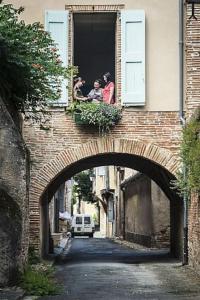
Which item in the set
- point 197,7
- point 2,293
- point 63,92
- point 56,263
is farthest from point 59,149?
point 2,293

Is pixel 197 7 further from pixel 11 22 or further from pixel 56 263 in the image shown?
pixel 56 263

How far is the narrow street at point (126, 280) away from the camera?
11750 millimetres

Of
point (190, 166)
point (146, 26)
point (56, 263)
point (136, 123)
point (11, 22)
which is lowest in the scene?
point (56, 263)

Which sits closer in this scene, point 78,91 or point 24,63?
point 24,63

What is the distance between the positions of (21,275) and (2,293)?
1090 millimetres

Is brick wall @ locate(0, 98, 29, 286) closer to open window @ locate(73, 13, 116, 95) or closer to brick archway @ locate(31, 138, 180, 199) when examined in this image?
brick archway @ locate(31, 138, 180, 199)

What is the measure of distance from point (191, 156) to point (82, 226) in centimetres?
3820

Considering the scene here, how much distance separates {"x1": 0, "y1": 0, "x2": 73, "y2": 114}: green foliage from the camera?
1222 centimetres

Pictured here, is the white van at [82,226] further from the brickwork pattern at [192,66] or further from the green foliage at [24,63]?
the green foliage at [24,63]

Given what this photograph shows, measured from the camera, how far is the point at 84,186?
6394 cm

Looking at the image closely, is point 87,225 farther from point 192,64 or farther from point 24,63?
point 24,63

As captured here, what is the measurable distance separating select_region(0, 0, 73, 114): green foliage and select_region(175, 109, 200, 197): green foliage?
3.02 m

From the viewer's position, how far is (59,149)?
17422 mm

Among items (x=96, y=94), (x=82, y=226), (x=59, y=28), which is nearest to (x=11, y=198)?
(x=96, y=94)
